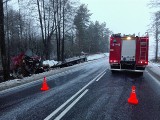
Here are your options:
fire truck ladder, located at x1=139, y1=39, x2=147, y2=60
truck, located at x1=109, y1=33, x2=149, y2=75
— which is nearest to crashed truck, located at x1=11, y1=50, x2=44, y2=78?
truck, located at x1=109, y1=33, x2=149, y2=75

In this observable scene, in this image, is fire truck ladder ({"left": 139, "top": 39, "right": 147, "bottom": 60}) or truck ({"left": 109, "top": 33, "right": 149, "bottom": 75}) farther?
truck ({"left": 109, "top": 33, "right": 149, "bottom": 75})

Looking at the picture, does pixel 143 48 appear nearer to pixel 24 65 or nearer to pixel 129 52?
pixel 129 52

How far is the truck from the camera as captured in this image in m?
20.3

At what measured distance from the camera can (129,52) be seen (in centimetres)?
2095

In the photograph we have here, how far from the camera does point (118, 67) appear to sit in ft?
70.4

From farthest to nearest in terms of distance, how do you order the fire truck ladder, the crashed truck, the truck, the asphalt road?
the crashed truck < the truck < the fire truck ladder < the asphalt road

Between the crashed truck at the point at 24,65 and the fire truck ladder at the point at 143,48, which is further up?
the fire truck ladder at the point at 143,48

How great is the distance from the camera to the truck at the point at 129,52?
2033 centimetres

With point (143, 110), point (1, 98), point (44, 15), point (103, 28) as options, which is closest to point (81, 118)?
point (143, 110)

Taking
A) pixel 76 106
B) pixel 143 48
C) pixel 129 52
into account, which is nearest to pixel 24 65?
pixel 129 52

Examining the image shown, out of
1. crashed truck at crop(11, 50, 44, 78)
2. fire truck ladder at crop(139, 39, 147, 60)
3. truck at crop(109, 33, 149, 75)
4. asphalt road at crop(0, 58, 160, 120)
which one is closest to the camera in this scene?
asphalt road at crop(0, 58, 160, 120)

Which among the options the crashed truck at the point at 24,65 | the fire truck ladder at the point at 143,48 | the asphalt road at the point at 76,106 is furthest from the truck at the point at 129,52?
the asphalt road at the point at 76,106

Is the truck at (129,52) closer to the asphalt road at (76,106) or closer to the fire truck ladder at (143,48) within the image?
the fire truck ladder at (143,48)

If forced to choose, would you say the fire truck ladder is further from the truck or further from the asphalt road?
the asphalt road
